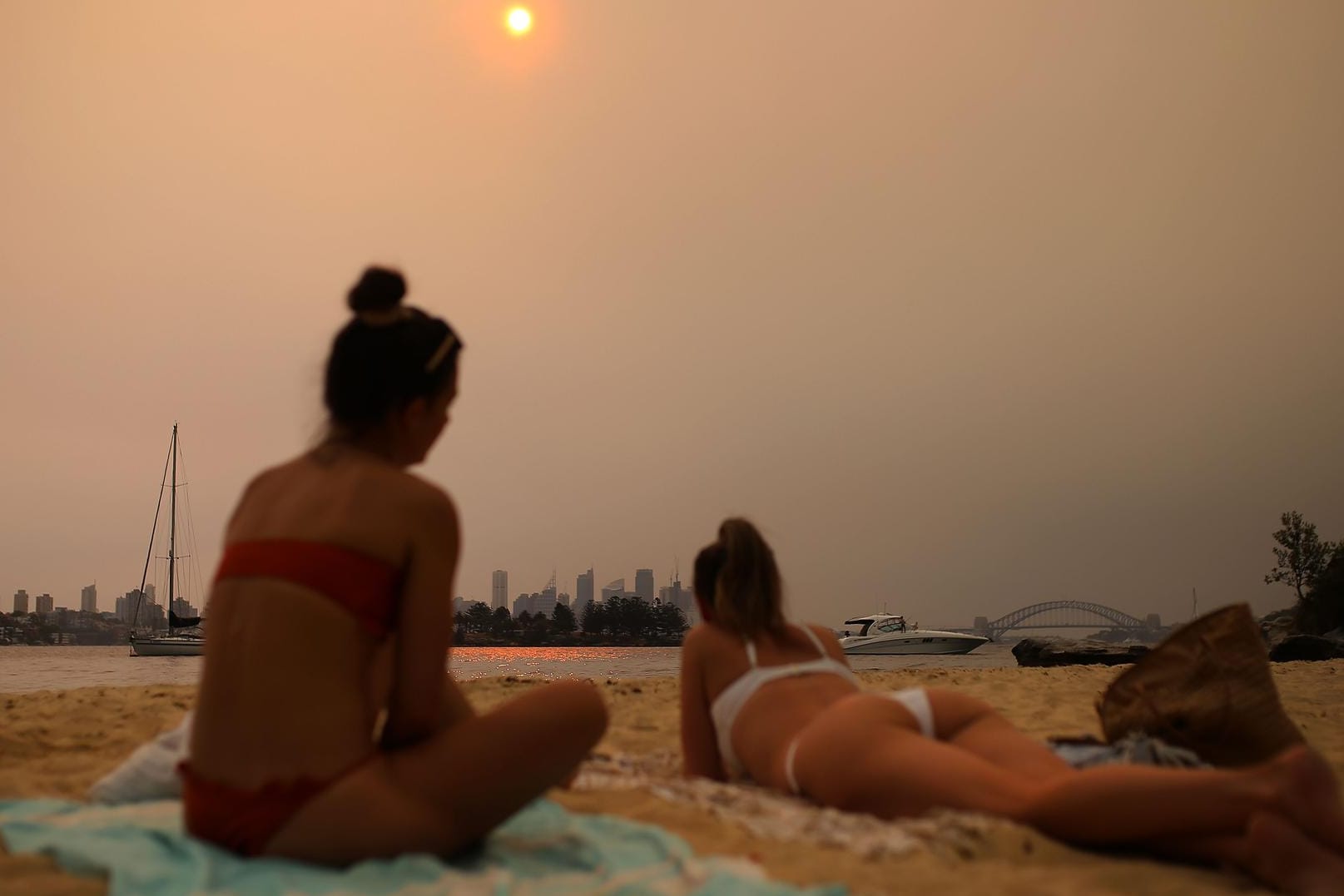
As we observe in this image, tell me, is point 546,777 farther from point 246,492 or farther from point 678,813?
point 246,492

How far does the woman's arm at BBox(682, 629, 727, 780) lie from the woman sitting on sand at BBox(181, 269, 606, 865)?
3.83 feet

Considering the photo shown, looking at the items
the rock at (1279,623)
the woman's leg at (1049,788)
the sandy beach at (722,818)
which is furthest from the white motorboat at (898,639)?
the woman's leg at (1049,788)

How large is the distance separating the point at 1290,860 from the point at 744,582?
6.25 feet

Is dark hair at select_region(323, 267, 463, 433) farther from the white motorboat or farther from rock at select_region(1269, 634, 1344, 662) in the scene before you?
the white motorboat

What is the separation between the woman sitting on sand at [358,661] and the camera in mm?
2209

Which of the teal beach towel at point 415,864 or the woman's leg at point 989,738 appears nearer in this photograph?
the teal beach towel at point 415,864

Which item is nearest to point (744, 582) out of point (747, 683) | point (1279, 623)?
point (747, 683)

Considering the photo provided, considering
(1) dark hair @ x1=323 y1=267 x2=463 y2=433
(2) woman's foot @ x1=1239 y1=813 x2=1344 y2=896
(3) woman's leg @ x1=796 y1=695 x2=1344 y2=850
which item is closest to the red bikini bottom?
(1) dark hair @ x1=323 y1=267 x2=463 y2=433

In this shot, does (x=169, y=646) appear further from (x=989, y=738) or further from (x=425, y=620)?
(x=989, y=738)

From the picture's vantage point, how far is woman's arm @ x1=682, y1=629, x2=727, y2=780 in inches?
145

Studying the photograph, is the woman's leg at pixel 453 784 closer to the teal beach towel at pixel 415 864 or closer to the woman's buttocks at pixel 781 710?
the teal beach towel at pixel 415 864

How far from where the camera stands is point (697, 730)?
3730 mm

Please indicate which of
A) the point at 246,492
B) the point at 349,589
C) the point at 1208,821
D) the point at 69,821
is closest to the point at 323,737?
the point at 349,589

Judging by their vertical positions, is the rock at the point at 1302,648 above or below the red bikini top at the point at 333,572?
below
